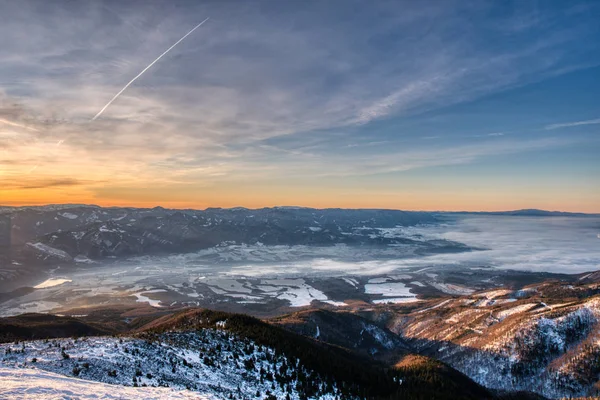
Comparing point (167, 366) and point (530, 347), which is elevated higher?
point (167, 366)

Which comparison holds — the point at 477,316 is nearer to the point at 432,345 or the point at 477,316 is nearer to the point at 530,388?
the point at 432,345

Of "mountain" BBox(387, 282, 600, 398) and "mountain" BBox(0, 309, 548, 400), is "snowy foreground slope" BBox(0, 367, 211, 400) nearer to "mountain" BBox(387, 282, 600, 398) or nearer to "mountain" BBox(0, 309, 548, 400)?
"mountain" BBox(0, 309, 548, 400)

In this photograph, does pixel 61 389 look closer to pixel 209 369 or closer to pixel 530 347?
pixel 209 369

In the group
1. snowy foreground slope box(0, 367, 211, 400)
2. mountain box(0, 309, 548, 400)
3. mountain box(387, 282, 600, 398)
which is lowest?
mountain box(387, 282, 600, 398)

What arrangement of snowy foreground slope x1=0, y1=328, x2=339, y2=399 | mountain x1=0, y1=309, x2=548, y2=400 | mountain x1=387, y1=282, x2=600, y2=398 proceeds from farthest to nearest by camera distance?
mountain x1=387, y1=282, x2=600, y2=398 → mountain x1=0, y1=309, x2=548, y2=400 → snowy foreground slope x1=0, y1=328, x2=339, y2=399

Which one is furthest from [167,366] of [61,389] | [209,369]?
[61,389]

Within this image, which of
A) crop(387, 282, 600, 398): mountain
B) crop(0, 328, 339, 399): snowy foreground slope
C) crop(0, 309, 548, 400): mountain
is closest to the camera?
crop(0, 328, 339, 399): snowy foreground slope

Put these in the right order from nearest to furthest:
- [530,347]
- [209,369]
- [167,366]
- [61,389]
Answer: [61,389] < [167,366] < [209,369] < [530,347]

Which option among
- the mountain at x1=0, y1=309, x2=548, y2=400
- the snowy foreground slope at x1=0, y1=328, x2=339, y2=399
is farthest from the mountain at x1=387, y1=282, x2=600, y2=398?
the snowy foreground slope at x1=0, y1=328, x2=339, y2=399
